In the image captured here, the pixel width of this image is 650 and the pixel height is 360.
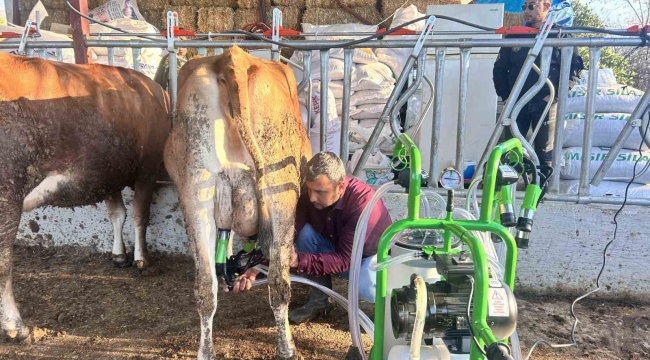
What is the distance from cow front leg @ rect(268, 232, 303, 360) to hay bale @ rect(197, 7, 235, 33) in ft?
20.7

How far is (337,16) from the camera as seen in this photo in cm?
771

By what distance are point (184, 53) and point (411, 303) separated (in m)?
6.13

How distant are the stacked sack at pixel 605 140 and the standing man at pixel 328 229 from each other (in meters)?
1.74

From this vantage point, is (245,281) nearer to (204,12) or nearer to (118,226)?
(118,226)

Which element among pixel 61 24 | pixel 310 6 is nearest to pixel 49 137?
pixel 310 6

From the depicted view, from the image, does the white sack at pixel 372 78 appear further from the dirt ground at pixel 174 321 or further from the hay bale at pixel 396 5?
the dirt ground at pixel 174 321

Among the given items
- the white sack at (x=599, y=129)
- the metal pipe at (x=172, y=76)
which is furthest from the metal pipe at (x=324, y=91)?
the white sack at (x=599, y=129)

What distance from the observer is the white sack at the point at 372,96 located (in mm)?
6133

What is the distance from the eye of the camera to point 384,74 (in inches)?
246

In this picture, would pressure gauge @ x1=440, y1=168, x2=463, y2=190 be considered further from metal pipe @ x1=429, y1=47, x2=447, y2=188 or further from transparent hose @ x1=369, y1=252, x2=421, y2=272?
metal pipe @ x1=429, y1=47, x2=447, y2=188

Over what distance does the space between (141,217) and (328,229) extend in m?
1.72

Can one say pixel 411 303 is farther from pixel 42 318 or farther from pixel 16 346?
pixel 42 318

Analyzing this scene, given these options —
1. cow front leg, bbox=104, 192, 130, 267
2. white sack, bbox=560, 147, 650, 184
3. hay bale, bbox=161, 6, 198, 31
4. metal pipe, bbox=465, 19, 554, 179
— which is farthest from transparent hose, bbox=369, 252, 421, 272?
hay bale, bbox=161, 6, 198, 31

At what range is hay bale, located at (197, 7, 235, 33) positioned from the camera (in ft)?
26.3
